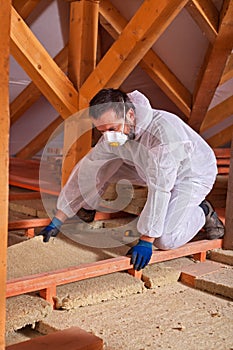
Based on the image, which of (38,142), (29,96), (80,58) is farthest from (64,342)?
(38,142)

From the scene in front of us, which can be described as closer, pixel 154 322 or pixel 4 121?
pixel 4 121

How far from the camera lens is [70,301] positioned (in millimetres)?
2295

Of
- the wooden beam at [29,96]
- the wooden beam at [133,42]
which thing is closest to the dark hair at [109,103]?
the wooden beam at [133,42]

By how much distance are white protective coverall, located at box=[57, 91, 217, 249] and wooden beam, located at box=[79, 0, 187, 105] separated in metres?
0.52

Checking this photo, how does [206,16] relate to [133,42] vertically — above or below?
above

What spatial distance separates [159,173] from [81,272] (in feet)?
2.20

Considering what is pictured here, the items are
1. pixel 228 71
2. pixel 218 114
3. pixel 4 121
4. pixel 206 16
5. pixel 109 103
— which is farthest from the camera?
pixel 218 114

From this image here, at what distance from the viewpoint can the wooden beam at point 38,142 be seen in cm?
592

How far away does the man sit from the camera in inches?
100

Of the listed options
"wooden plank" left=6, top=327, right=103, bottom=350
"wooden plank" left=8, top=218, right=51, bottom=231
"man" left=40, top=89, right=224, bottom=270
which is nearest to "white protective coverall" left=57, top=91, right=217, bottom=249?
"man" left=40, top=89, right=224, bottom=270

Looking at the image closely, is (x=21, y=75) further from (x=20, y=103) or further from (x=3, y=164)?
(x=3, y=164)

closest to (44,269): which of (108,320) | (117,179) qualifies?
(108,320)

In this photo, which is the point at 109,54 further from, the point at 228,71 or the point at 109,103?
the point at 228,71

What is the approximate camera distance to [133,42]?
3109 mm
